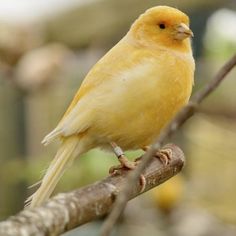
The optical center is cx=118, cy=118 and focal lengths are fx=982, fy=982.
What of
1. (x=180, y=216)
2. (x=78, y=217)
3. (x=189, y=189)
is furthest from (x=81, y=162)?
(x=78, y=217)

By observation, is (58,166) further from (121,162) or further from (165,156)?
(165,156)

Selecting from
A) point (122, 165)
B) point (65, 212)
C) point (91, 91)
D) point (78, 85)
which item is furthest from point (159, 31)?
point (78, 85)

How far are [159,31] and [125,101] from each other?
12.2 inches

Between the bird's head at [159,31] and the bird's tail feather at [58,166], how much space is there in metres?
0.32

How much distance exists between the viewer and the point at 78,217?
144 centimetres

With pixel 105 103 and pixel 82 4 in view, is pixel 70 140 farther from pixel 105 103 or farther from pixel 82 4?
pixel 82 4

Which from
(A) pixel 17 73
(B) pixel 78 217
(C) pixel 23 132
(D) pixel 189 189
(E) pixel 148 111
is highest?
(B) pixel 78 217

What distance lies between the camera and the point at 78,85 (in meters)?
5.64

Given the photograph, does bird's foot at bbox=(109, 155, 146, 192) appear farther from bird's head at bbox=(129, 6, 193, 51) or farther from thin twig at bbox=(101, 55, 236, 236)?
thin twig at bbox=(101, 55, 236, 236)

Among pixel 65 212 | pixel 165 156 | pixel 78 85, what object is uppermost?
pixel 65 212

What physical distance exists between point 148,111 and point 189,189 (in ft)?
10.8

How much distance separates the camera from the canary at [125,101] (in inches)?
88.0

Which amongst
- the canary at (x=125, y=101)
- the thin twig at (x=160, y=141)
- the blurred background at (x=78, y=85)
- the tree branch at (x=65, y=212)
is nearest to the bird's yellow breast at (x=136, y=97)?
the canary at (x=125, y=101)

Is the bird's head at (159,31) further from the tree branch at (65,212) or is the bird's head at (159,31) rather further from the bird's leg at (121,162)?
the tree branch at (65,212)
